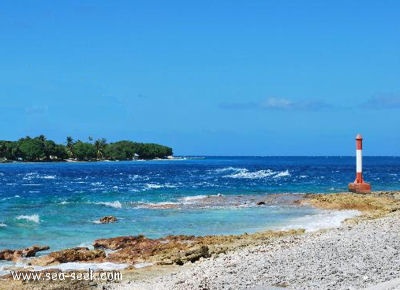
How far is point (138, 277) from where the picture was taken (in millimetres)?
12586

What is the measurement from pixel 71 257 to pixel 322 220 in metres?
11.4

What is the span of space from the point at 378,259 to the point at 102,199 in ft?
94.6

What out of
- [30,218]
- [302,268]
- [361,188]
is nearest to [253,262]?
[302,268]

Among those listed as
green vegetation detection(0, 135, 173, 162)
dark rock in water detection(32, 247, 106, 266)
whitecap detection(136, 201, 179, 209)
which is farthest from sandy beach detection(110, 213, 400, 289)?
green vegetation detection(0, 135, 173, 162)

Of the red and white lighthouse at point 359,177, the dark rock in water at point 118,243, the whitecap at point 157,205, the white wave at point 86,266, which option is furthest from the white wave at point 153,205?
the white wave at point 86,266

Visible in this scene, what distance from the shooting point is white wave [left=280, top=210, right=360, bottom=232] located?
69.7 ft

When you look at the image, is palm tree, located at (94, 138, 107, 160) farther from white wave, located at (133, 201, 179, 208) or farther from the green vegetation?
white wave, located at (133, 201, 179, 208)

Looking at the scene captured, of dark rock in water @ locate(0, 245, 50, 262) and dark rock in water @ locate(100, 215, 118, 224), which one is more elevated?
dark rock in water @ locate(100, 215, 118, 224)

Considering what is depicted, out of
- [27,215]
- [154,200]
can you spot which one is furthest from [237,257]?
[154,200]

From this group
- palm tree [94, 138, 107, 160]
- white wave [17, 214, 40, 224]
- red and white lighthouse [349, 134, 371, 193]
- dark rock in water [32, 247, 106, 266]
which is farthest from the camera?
palm tree [94, 138, 107, 160]

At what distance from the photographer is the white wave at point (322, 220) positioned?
21233mm

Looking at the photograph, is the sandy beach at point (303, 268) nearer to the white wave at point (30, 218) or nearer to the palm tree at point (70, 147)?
the white wave at point (30, 218)

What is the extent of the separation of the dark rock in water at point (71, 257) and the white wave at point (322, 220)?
24.6ft

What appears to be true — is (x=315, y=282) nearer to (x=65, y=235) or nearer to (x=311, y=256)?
(x=311, y=256)
